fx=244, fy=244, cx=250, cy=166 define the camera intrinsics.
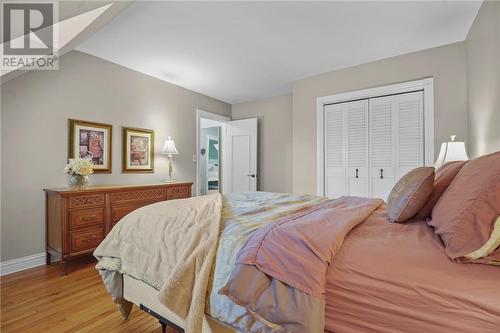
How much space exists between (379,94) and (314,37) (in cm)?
125

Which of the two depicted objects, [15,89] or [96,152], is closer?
[15,89]

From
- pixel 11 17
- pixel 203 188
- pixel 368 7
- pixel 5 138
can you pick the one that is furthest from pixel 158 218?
pixel 203 188

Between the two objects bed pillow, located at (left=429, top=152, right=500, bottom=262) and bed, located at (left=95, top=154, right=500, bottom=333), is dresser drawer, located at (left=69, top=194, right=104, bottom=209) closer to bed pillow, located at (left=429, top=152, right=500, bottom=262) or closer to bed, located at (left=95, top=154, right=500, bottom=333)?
bed, located at (left=95, top=154, right=500, bottom=333)

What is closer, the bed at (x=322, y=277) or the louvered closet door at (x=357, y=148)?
the bed at (x=322, y=277)

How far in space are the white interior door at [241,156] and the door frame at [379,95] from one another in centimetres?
146

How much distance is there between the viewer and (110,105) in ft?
10.7

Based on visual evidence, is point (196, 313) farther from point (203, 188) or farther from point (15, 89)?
point (203, 188)

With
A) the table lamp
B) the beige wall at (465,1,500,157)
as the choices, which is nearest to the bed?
the beige wall at (465,1,500,157)

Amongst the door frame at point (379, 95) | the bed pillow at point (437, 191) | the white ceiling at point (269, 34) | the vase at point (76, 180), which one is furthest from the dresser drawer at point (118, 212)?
the bed pillow at point (437, 191)

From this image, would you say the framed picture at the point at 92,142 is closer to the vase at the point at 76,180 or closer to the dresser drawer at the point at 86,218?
the vase at the point at 76,180

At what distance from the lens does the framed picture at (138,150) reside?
3.41 metres

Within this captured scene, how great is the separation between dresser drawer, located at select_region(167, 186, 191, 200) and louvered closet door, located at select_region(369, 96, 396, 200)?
267 cm

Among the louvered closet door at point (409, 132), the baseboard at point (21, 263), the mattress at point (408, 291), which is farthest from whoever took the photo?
the louvered closet door at point (409, 132)

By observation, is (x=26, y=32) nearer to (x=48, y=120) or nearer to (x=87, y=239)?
(x=48, y=120)
